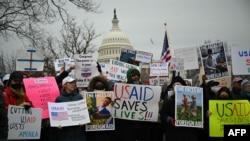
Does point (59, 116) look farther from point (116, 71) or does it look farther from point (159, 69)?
point (159, 69)

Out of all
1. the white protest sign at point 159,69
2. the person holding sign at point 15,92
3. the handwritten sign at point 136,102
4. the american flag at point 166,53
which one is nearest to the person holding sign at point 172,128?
the handwritten sign at point 136,102

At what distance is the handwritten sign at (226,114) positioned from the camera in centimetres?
785

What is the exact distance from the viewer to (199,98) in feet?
25.1

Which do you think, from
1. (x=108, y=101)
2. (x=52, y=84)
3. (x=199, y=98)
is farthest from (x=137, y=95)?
(x=52, y=84)

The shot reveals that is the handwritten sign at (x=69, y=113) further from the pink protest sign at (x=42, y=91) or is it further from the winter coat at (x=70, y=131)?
the pink protest sign at (x=42, y=91)

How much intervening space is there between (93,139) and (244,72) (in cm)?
452

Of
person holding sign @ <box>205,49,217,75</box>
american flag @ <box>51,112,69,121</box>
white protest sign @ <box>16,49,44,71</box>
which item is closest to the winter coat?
american flag @ <box>51,112,69,121</box>

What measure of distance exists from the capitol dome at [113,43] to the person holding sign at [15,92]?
246 ft

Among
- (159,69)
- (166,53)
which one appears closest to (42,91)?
(159,69)

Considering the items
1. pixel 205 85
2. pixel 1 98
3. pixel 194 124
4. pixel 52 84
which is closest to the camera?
pixel 1 98

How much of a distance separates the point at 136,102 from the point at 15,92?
2.16 meters

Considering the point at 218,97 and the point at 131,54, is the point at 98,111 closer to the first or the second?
the point at 218,97

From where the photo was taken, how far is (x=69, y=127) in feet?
24.2

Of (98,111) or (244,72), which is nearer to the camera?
(98,111)
